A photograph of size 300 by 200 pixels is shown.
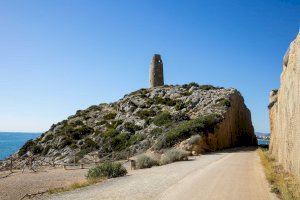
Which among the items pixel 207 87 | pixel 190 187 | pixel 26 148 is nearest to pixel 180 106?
pixel 207 87

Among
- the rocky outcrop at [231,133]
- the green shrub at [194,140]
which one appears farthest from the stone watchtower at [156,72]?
the green shrub at [194,140]

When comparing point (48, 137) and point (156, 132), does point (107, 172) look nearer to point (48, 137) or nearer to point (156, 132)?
point (156, 132)

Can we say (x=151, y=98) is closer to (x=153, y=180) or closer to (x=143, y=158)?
(x=143, y=158)

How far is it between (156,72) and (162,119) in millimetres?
24100

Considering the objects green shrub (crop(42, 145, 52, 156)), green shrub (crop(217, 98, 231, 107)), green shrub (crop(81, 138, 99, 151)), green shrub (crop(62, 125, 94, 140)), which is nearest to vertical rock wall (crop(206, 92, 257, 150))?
green shrub (crop(217, 98, 231, 107))

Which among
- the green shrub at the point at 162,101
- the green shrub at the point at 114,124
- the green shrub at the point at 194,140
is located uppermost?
the green shrub at the point at 162,101

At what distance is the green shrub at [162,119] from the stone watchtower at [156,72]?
71.2ft

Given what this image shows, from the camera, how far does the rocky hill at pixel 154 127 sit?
38719mm

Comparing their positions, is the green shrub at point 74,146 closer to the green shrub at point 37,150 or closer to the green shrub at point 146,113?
the green shrub at point 37,150

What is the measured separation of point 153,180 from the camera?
19.1m

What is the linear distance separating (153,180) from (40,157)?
31002 mm

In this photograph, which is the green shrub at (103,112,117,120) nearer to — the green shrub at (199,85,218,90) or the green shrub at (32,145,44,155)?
the green shrub at (32,145,44,155)

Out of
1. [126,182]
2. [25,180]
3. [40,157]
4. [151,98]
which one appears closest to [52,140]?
[40,157]

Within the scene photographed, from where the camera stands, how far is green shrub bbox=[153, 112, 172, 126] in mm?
46125
